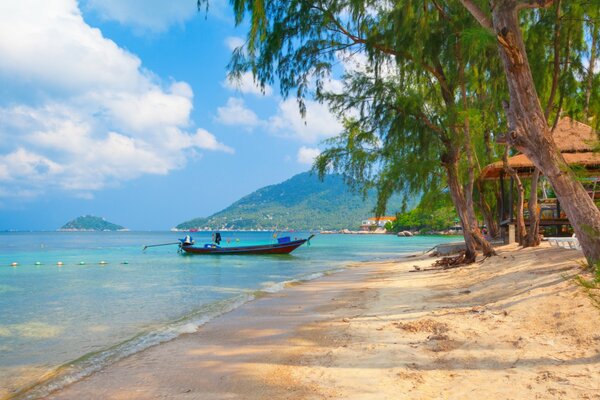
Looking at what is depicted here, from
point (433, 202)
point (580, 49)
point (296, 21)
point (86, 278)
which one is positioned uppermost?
point (296, 21)

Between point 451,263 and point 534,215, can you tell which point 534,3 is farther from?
point 451,263

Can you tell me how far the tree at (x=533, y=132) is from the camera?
18.5 feet

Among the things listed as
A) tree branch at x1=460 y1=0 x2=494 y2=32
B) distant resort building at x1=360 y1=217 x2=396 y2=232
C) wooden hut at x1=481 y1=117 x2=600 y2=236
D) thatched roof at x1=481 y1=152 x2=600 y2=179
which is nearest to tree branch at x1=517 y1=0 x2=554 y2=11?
tree branch at x1=460 y1=0 x2=494 y2=32

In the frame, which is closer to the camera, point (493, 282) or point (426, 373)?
point (426, 373)

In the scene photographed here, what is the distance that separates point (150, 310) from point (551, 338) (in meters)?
8.78

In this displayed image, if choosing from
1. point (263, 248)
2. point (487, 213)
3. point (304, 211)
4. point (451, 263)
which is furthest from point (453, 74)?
point (304, 211)

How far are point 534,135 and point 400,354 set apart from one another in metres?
3.43

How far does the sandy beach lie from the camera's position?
144 inches

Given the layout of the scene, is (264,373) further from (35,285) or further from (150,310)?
(35,285)

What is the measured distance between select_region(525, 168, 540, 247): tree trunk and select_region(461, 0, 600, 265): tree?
21.0 ft

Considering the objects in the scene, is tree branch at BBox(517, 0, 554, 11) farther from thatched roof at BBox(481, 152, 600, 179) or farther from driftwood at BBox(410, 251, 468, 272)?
thatched roof at BBox(481, 152, 600, 179)

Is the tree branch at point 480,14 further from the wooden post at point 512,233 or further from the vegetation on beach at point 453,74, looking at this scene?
the wooden post at point 512,233

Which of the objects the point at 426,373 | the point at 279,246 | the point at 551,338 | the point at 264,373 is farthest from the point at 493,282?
the point at 279,246

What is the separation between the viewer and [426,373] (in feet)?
13.1
